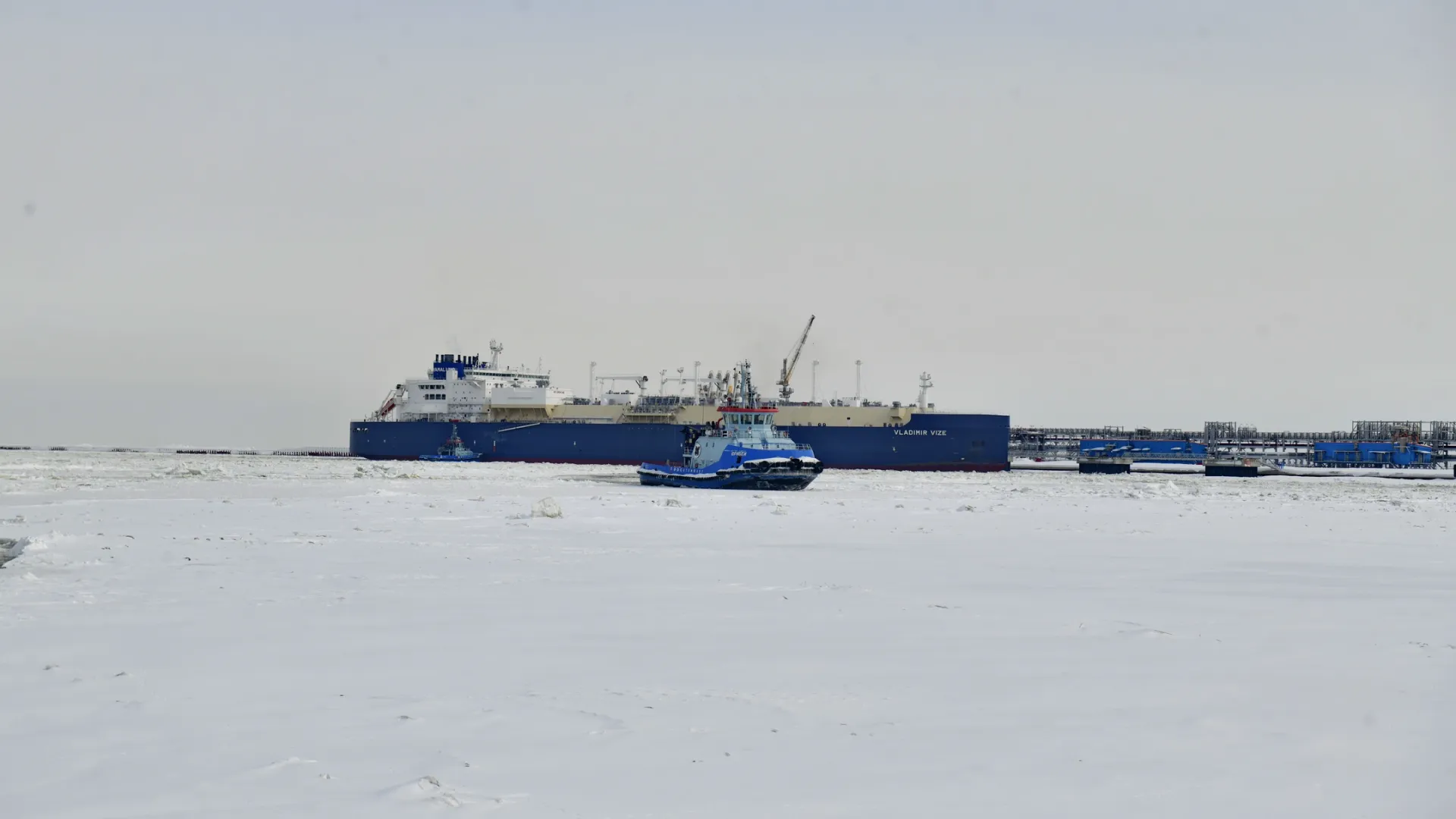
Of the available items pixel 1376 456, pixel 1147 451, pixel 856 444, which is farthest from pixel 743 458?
pixel 1376 456

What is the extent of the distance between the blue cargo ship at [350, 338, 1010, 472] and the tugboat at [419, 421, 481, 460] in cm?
34

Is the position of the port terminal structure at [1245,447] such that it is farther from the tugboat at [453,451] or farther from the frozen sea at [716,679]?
the frozen sea at [716,679]

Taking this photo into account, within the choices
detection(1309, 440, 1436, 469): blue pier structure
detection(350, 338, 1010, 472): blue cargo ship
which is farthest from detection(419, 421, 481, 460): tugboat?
detection(1309, 440, 1436, 469): blue pier structure

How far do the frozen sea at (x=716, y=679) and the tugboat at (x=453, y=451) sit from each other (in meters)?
66.3

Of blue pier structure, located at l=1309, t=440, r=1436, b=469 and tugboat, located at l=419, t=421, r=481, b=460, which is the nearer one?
tugboat, located at l=419, t=421, r=481, b=460

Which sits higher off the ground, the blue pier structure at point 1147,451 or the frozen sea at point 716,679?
the blue pier structure at point 1147,451

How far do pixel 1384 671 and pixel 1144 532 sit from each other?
14.7 metres

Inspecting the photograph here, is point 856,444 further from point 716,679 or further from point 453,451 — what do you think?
point 716,679

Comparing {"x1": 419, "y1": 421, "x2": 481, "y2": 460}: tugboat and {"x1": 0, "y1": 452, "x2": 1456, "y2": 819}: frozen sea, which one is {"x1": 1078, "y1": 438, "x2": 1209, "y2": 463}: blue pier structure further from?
{"x1": 0, "y1": 452, "x2": 1456, "y2": 819}: frozen sea

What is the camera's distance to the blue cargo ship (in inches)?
3108

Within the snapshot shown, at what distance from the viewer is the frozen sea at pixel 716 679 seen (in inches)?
249

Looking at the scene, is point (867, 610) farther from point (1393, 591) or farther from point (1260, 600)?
point (1393, 591)

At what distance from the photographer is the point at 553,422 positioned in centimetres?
8581

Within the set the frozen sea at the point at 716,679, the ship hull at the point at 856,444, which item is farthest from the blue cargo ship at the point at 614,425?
the frozen sea at the point at 716,679
